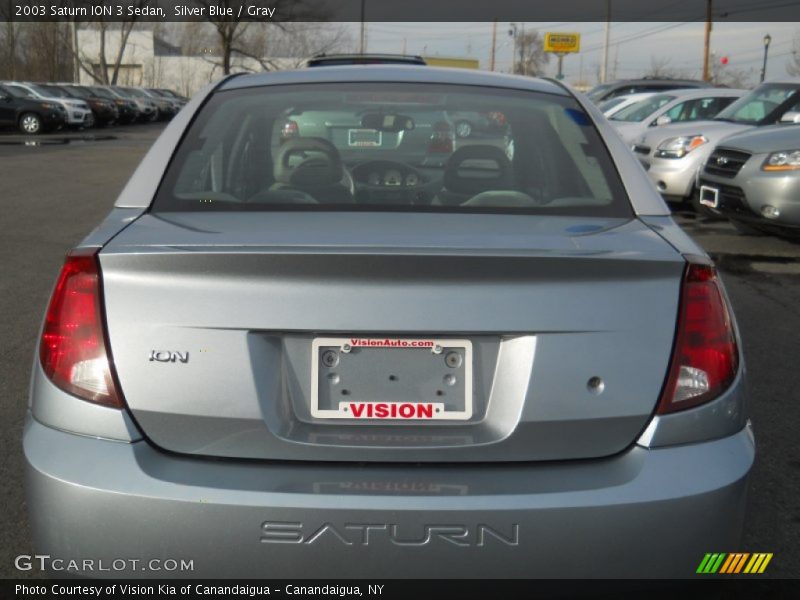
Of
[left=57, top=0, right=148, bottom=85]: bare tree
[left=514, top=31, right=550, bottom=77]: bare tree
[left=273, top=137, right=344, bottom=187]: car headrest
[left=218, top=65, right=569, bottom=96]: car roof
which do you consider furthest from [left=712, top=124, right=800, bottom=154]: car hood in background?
[left=514, top=31, right=550, bottom=77]: bare tree

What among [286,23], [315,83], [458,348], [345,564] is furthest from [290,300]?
[286,23]

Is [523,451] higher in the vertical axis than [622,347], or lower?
lower

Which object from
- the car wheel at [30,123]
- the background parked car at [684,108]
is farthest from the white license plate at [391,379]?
the car wheel at [30,123]

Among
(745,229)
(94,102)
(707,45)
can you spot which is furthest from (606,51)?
(745,229)

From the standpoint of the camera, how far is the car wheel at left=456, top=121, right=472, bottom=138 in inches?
138

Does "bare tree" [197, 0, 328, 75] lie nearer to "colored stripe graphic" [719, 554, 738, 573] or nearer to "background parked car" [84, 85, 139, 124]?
"background parked car" [84, 85, 139, 124]

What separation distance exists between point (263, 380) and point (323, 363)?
14 cm

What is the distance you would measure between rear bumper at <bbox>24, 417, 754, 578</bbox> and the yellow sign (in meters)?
77.9

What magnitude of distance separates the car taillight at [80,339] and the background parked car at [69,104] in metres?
30.9

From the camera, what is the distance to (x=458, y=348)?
212cm

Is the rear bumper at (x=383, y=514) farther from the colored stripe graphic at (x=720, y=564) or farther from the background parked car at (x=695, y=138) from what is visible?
the background parked car at (x=695, y=138)

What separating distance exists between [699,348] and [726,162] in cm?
806

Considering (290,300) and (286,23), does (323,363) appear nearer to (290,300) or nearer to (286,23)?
(290,300)
